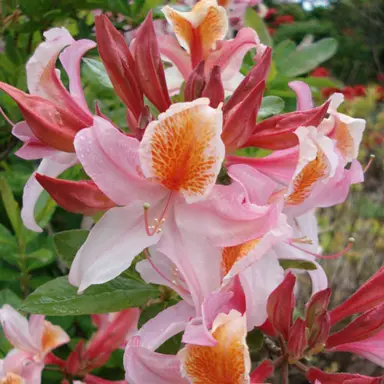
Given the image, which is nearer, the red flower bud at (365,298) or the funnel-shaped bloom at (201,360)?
the funnel-shaped bloom at (201,360)

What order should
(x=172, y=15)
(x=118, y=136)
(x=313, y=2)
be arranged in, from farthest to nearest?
1. (x=313, y=2)
2. (x=172, y=15)
3. (x=118, y=136)

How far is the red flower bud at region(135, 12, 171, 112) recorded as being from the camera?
1.96 ft

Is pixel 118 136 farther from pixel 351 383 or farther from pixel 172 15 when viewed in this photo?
pixel 351 383

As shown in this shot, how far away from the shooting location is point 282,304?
593 millimetres

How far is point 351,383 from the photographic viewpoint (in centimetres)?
55

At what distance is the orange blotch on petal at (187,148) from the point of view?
51 centimetres

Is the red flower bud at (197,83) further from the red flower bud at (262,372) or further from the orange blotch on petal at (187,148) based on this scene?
the red flower bud at (262,372)

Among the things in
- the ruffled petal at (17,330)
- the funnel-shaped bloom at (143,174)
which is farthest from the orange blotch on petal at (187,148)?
the ruffled petal at (17,330)

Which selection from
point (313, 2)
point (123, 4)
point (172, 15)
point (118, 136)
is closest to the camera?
point (118, 136)

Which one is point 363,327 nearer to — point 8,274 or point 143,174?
point 143,174

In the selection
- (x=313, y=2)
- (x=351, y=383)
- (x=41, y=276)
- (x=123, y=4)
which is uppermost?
(x=123, y=4)

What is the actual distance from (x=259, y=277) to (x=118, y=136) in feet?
0.58

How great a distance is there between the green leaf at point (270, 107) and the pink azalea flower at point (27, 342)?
400 mm

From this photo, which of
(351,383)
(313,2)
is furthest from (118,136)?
(313,2)
